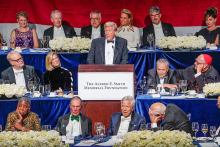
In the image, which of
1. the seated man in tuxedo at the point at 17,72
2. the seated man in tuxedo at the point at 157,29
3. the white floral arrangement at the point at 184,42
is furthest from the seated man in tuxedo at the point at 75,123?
the seated man in tuxedo at the point at 157,29

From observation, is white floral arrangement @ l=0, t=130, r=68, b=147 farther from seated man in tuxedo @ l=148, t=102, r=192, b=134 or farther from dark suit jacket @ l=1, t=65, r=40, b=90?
dark suit jacket @ l=1, t=65, r=40, b=90

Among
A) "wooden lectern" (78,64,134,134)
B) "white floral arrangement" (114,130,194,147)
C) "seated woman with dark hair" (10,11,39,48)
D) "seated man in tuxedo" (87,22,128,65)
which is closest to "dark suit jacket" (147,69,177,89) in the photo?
"seated man in tuxedo" (87,22,128,65)

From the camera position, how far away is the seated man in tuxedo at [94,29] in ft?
43.0

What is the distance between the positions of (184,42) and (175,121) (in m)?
3.21

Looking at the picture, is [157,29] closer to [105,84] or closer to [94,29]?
[94,29]

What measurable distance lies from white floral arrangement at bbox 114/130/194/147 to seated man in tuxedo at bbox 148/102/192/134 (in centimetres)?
112

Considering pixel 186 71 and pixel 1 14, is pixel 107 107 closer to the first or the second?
pixel 186 71

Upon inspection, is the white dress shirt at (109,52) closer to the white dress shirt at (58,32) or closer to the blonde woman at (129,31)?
the blonde woman at (129,31)

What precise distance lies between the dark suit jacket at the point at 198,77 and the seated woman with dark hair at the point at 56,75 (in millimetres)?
1650

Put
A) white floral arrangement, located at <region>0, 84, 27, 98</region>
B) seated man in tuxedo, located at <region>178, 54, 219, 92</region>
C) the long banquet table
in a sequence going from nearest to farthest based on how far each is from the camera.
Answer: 1. white floral arrangement, located at <region>0, 84, 27, 98</region>
2. seated man in tuxedo, located at <region>178, 54, 219, 92</region>
3. the long banquet table

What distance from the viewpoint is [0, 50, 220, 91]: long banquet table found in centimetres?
1250

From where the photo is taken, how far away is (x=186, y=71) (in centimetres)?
1190

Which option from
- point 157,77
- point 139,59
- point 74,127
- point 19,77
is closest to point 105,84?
point 74,127

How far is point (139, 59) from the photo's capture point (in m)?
12.5
